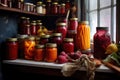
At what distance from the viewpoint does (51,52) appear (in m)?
1.33

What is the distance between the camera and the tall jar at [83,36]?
1.41 m

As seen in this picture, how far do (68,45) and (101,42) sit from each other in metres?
0.21

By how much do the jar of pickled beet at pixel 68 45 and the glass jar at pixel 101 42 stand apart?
0.52 ft

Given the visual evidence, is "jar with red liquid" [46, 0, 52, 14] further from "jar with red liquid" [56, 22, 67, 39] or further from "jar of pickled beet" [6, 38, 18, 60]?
"jar of pickled beet" [6, 38, 18, 60]

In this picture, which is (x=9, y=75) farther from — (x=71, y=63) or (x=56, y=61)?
(x=71, y=63)

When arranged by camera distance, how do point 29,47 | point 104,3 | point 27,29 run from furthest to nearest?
point 104,3
point 27,29
point 29,47

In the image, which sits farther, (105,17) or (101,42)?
(105,17)

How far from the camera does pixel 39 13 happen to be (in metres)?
1.74

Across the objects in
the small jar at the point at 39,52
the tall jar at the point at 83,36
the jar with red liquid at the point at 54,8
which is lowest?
the small jar at the point at 39,52

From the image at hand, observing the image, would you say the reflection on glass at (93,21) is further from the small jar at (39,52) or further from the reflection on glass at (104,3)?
the small jar at (39,52)

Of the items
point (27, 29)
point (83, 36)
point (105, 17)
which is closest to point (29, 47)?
point (27, 29)

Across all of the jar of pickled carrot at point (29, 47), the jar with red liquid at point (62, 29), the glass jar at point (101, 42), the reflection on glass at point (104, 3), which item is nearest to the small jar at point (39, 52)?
the jar of pickled carrot at point (29, 47)

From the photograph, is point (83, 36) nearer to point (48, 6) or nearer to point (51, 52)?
point (51, 52)

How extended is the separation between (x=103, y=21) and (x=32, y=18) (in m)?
0.60
